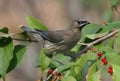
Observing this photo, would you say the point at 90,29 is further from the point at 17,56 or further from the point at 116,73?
the point at 116,73

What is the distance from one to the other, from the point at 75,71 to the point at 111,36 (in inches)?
29.7

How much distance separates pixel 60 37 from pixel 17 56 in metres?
0.76

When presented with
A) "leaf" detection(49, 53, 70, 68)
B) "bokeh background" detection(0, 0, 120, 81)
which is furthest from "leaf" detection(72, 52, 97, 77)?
"bokeh background" detection(0, 0, 120, 81)

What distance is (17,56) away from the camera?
155 inches

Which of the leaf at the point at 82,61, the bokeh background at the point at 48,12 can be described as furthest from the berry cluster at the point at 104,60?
the bokeh background at the point at 48,12

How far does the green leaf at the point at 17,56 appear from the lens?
391 centimetres

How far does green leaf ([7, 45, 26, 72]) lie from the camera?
154 inches

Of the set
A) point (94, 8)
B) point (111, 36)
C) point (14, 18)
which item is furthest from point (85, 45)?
point (14, 18)

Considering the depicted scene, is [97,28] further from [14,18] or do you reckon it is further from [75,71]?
[14,18]

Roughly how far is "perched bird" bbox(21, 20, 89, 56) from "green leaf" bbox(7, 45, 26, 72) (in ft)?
1.02

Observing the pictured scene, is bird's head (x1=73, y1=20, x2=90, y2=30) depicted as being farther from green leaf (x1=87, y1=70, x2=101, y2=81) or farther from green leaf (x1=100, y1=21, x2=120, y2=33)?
green leaf (x1=87, y1=70, x2=101, y2=81)

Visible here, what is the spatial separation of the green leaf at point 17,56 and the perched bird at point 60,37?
310 millimetres

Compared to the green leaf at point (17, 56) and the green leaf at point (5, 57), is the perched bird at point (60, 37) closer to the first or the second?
the green leaf at point (17, 56)

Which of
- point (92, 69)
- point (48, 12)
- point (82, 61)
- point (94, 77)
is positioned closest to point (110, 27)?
point (82, 61)
